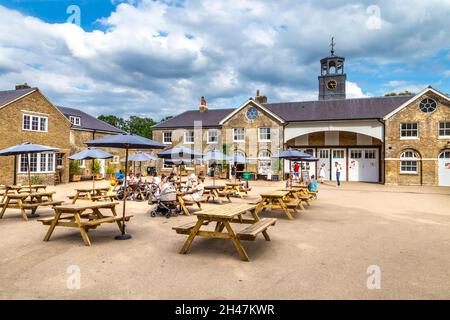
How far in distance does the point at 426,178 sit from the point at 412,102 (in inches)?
241

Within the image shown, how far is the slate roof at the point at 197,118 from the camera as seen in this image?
3497cm

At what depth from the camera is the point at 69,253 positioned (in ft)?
20.2

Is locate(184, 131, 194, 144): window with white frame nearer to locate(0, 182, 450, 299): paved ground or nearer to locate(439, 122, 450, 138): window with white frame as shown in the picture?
locate(439, 122, 450, 138): window with white frame

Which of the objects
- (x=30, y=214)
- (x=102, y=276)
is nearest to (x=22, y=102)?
(x=30, y=214)

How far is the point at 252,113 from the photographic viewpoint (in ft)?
103

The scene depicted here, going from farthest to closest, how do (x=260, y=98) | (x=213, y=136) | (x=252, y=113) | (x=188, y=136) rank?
(x=188, y=136) < (x=260, y=98) < (x=213, y=136) < (x=252, y=113)

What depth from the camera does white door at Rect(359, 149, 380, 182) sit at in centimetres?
2819

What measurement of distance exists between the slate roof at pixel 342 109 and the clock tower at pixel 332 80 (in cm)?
377

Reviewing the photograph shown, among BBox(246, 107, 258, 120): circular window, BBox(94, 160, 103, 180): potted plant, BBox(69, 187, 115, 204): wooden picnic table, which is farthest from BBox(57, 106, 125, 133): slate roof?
BBox(69, 187, 115, 204): wooden picnic table

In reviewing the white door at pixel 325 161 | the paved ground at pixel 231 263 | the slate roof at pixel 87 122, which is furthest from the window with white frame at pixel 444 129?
the slate roof at pixel 87 122

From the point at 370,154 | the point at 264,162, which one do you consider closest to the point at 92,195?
the point at 264,162

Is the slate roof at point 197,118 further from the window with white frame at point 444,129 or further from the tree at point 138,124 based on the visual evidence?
the tree at point 138,124

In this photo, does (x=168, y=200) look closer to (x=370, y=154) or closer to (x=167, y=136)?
(x=370, y=154)

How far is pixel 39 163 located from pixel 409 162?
94.4 ft
